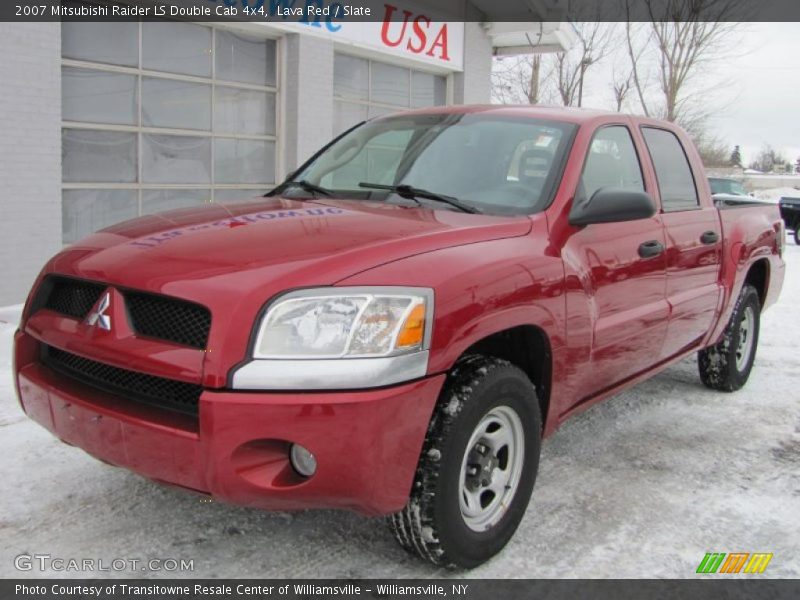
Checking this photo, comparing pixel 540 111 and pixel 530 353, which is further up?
pixel 540 111

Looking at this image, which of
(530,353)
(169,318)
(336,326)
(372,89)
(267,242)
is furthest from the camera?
(372,89)

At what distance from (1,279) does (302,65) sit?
4.75m

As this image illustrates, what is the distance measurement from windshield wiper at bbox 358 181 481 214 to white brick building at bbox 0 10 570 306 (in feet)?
16.2

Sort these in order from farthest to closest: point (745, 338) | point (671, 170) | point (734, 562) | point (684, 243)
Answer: point (745, 338), point (671, 170), point (684, 243), point (734, 562)

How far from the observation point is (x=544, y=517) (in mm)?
3463

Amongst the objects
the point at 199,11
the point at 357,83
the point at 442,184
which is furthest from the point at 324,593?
the point at 357,83

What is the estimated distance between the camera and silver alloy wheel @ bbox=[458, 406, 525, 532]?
2.94m

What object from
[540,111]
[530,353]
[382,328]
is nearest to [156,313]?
[382,328]

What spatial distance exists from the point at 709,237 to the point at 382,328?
2958 mm

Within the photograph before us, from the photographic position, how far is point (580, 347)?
3463 mm

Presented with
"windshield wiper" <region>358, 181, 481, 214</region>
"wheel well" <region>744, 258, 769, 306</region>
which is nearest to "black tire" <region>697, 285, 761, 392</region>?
"wheel well" <region>744, 258, 769, 306</region>

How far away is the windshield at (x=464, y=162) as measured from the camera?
11.8 ft

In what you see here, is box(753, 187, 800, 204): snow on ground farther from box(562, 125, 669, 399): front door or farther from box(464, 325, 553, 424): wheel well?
box(464, 325, 553, 424): wheel well

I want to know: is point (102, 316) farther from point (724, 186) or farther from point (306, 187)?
point (724, 186)
